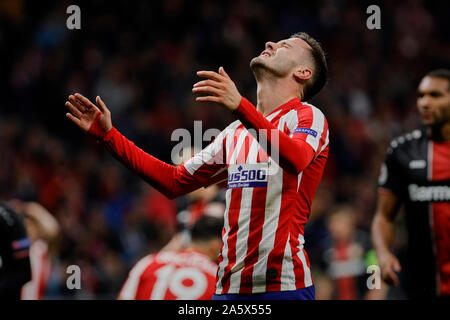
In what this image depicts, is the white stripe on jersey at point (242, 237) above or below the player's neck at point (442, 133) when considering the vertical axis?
below

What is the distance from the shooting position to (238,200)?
319 cm

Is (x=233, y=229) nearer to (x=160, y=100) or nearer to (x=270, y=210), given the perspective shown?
(x=270, y=210)

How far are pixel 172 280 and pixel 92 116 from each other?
1196 millimetres

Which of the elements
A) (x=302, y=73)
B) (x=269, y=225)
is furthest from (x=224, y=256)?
(x=302, y=73)

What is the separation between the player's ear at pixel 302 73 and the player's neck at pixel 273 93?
58 millimetres

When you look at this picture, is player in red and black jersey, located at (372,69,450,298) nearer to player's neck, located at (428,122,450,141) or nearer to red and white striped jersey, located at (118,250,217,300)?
player's neck, located at (428,122,450,141)

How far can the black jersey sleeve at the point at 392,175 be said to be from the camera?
4.59 metres

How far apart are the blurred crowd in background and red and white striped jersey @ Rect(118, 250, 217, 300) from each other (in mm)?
3752

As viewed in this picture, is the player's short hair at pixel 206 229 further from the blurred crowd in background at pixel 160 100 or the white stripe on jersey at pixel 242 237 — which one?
the blurred crowd in background at pixel 160 100

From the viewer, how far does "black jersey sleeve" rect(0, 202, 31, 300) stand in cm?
404

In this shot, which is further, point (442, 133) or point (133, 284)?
point (442, 133)

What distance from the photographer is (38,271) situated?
234 inches

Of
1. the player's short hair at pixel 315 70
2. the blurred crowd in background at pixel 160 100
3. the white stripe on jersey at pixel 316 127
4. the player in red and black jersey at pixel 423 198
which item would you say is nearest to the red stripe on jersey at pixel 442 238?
the player in red and black jersey at pixel 423 198

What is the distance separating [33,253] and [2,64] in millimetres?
6175
